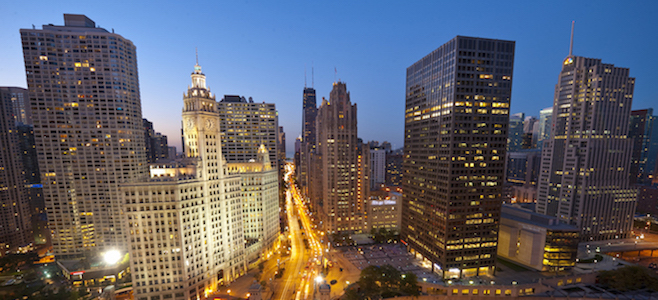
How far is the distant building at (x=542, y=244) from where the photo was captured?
91000 millimetres

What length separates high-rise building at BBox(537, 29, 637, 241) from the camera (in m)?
119

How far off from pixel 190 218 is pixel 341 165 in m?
85.8

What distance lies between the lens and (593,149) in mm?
119625

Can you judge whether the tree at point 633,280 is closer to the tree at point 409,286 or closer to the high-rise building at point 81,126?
the tree at point 409,286

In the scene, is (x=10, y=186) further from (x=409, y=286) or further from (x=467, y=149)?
(x=467, y=149)

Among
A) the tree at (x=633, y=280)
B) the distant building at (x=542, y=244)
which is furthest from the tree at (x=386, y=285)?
the tree at (x=633, y=280)

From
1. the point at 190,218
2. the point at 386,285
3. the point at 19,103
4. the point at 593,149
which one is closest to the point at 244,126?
the point at 190,218

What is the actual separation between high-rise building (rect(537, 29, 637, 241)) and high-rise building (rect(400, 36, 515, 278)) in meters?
67.6

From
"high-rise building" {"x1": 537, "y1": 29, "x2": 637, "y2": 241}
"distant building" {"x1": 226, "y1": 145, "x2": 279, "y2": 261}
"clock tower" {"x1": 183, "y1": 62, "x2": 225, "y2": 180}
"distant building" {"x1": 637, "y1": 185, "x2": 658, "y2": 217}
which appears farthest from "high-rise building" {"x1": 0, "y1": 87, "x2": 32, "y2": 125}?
"distant building" {"x1": 637, "y1": 185, "x2": 658, "y2": 217}

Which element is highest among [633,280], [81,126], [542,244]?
[81,126]

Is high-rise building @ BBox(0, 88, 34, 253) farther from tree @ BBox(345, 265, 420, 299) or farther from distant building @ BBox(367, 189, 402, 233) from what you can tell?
distant building @ BBox(367, 189, 402, 233)

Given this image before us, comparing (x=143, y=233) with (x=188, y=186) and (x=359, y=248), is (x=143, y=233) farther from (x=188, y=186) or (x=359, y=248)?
(x=359, y=248)

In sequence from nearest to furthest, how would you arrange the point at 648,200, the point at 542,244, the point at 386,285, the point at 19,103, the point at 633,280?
the point at 633,280 → the point at 386,285 → the point at 542,244 → the point at 19,103 → the point at 648,200

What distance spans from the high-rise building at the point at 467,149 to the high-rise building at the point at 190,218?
81.0 meters
